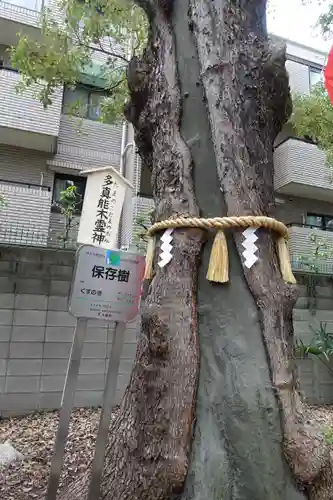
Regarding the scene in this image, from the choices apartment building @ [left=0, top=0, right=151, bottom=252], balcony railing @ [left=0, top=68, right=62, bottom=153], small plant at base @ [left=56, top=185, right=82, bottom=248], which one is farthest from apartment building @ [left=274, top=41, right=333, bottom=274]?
balcony railing @ [left=0, top=68, right=62, bottom=153]

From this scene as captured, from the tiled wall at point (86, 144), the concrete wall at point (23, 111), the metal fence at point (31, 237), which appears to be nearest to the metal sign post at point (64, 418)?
the metal fence at point (31, 237)

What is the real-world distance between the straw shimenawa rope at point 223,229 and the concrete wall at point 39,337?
323 cm

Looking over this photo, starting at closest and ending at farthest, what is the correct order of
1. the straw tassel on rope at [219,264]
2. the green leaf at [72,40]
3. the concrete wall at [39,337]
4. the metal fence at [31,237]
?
the straw tassel on rope at [219,264] < the concrete wall at [39,337] < the green leaf at [72,40] < the metal fence at [31,237]

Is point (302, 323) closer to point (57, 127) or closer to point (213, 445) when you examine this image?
point (213, 445)

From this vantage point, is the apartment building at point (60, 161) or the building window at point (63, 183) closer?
the apartment building at point (60, 161)

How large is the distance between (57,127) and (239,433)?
268 inches

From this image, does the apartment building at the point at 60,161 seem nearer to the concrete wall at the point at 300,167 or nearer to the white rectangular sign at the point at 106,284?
the concrete wall at the point at 300,167

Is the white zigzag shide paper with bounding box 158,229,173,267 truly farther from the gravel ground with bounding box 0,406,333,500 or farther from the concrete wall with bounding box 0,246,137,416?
the concrete wall with bounding box 0,246,137,416

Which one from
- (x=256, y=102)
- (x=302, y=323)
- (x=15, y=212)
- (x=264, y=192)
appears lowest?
(x=302, y=323)

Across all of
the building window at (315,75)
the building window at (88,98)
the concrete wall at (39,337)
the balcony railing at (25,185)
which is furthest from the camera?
the building window at (315,75)

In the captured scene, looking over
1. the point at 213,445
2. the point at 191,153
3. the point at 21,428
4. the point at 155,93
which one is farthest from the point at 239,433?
the point at 21,428

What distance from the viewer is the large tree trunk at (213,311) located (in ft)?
4.67

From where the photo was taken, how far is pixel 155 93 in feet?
6.79

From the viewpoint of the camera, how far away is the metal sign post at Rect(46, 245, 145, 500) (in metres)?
1.85
